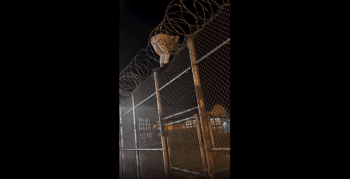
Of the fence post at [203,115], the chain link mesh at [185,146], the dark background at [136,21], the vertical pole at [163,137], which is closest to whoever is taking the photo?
the fence post at [203,115]

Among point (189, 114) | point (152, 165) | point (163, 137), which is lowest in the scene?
point (152, 165)

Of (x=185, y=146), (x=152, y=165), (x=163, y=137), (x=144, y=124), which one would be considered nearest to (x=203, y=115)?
(x=185, y=146)

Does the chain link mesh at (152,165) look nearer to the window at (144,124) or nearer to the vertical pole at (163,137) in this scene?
the vertical pole at (163,137)

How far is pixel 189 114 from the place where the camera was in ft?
13.5

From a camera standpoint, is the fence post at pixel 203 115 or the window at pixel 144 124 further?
the window at pixel 144 124

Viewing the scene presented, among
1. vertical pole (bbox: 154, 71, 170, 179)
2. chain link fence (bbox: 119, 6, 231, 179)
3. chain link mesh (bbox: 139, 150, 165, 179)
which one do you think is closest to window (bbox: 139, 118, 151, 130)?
chain link fence (bbox: 119, 6, 231, 179)

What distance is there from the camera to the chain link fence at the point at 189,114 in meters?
3.21
